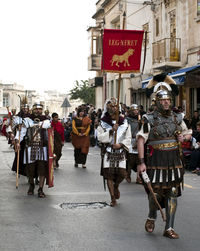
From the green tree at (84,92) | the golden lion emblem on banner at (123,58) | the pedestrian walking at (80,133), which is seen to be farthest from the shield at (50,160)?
the green tree at (84,92)

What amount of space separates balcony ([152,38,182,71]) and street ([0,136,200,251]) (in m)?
14.9

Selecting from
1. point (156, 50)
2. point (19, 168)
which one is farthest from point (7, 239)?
point (156, 50)

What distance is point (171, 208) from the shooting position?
655cm

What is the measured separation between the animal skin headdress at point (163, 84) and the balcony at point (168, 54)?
1855 centimetres

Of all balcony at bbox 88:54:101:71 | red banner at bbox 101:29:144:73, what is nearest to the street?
red banner at bbox 101:29:144:73

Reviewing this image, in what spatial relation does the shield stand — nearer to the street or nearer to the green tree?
the street

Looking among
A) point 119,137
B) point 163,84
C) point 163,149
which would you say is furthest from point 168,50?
point 163,149

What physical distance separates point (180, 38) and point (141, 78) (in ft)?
19.3

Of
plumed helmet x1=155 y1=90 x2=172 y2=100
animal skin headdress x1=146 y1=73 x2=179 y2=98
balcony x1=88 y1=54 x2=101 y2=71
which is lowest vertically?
plumed helmet x1=155 y1=90 x2=172 y2=100

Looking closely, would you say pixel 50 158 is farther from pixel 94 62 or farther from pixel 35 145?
pixel 94 62

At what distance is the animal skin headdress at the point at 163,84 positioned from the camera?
705 cm

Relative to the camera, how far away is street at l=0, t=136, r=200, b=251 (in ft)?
20.4

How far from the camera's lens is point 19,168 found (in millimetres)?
11828

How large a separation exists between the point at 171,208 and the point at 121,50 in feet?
12.1
